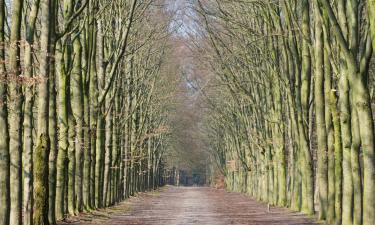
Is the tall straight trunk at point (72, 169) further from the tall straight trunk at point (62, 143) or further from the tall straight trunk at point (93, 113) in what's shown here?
the tall straight trunk at point (93, 113)

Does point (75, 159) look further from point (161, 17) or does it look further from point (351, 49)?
point (161, 17)

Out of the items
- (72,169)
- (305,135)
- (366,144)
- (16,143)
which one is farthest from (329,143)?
(16,143)

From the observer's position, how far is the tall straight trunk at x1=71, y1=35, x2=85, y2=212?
27.5 m

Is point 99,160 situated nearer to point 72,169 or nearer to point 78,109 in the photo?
point 78,109

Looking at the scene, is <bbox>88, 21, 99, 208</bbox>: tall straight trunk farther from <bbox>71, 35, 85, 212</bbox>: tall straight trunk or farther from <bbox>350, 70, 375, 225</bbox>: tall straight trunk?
<bbox>350, 70, 375, 225</bbox>: tall straight trunk

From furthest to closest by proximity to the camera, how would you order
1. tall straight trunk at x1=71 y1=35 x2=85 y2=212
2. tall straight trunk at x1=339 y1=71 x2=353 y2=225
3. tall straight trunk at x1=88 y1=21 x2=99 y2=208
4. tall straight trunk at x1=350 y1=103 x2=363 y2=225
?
tall straight trunk at x1=88 y1=21 x2=99 y2=208 → tall straight trunk at x1=71 y1=35 x2=85 y2=212 → tall straight trunk at x1=339 y1=71 x2=353 y2=225 → tall straight trunk at x1=350 y1=103 x2=363 y2=225

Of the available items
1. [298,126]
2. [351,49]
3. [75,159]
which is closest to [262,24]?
[298,126]

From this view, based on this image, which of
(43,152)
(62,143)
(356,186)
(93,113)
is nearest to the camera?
(43,152)

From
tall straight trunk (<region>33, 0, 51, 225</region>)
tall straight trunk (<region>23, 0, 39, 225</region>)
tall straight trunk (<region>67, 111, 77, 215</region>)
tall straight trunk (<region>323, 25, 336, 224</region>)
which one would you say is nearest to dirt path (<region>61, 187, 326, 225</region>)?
tall straight trunk (<region>67, 111, 77, 215</region>)

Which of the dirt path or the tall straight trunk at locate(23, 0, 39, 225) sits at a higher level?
the tall straight trunk at locate(23, 0, 39, 225)

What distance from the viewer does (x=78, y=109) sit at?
27.9 m

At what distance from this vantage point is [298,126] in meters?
29.1

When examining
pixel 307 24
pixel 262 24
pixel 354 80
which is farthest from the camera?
pixel 262 24

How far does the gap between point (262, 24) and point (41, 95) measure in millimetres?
20536
